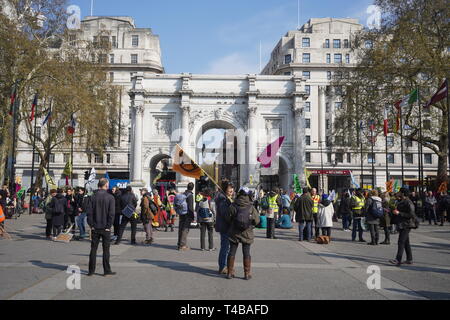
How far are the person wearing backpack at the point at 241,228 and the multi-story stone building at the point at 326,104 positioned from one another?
171ft

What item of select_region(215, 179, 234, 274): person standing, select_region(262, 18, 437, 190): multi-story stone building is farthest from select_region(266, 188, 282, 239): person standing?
select_region(262, 18, 437, 190): multi-story stone building

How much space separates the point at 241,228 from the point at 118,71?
200ft

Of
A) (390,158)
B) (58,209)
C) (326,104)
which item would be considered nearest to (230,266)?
(58,209)

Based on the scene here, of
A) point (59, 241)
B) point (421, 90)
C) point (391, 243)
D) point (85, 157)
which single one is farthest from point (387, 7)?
point (85, 157)

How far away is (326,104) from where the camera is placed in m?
64.8

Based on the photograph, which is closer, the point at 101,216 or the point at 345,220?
the point at 101,216

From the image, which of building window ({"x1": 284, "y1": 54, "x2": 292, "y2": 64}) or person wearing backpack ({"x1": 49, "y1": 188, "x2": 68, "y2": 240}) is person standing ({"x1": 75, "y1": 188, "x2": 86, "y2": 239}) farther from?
building window ({"x1": 284, "y1": 54, "x2": 292, "y2": 64})

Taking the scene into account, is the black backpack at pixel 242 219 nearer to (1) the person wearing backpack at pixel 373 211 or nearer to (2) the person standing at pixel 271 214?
(1) the person wearing backpack at pixel 373 211

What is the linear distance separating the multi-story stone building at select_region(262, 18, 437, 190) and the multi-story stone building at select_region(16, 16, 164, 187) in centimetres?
2288

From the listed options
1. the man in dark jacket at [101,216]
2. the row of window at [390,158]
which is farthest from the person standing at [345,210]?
the row of window at [390,158]

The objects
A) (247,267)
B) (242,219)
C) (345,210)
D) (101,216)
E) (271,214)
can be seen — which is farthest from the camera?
(345,210)

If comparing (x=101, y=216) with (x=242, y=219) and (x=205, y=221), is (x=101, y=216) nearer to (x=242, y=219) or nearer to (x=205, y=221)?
(x=242, y=219)

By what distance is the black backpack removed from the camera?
742cm
